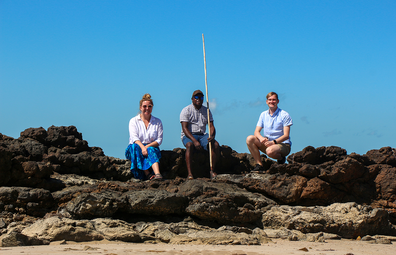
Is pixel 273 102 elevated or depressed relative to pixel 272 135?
elevated

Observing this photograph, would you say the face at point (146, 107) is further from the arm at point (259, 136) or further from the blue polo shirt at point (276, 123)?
the blue polo shirt at point (276, 123)

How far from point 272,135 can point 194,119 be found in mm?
2056

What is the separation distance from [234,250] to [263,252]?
0.43 m

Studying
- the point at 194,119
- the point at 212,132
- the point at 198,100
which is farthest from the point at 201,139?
the point at 198,100

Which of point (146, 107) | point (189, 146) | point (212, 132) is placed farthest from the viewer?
point (212, 132)

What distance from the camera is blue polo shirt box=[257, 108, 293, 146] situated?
10094 millimetres

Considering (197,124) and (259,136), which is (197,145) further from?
(259,136)

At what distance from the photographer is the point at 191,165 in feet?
33.3

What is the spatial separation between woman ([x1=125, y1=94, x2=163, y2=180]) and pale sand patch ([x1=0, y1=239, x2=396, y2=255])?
3408 mm

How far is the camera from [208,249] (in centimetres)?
615

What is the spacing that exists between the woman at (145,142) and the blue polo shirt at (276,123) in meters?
2.71

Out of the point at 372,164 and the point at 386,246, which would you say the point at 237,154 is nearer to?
the point at 372,164

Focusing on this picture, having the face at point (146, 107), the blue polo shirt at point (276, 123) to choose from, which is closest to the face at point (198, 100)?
the face at point (146, 107)

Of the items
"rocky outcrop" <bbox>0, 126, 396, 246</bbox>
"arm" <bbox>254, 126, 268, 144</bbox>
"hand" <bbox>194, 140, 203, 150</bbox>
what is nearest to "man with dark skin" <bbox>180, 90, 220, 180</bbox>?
"hand" <bbox>194, 140, 203, 150</bbox>
